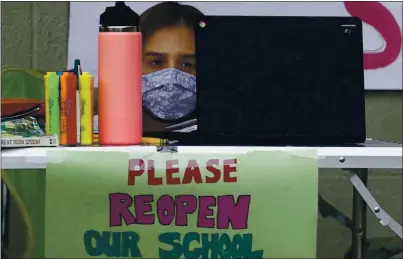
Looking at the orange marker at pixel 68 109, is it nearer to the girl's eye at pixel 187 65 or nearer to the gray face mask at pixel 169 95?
the gray face mask at pixel 169 95

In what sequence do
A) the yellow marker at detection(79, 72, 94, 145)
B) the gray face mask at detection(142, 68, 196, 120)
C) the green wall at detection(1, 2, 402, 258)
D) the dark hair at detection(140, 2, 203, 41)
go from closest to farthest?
the yellow marker at detection(79, 72, 94, 145) < the gray face mask at detection(142, 68, 196, 120) < the dark hair at detection(140, 2, 203, 41) < the green wall at detection(1, 2, 402, 258)

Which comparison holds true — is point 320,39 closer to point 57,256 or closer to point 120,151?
point 120,151

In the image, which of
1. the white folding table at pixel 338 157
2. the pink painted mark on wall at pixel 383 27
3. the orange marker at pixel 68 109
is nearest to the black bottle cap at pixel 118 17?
the orange marker at pixel 68 109

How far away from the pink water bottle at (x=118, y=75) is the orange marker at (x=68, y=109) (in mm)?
43

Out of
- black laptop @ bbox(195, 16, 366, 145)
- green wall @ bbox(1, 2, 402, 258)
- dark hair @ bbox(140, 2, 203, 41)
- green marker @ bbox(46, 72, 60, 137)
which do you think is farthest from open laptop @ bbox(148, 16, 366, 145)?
green wall @ bbox(1, 2, 402, 258)

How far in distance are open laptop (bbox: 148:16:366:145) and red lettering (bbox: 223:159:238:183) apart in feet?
0.43

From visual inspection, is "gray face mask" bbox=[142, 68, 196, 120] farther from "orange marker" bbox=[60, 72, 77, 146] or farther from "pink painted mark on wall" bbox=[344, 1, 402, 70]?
"pink painted mark on wall" bbox=[344, 1, 402, 70]

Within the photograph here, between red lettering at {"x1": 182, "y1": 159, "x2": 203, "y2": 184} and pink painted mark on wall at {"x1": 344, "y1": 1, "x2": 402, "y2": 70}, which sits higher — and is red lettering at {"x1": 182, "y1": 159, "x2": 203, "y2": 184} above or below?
below

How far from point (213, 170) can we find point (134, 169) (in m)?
0.12

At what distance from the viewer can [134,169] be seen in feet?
3.25

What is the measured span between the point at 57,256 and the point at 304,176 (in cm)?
39

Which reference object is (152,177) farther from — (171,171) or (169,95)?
(169,95)

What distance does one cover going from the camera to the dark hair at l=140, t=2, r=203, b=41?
5.23 ft

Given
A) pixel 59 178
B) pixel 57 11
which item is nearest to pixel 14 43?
pixel 57 11
